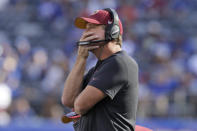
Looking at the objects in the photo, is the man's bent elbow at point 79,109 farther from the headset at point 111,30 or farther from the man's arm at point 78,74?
the headset at point 111,30

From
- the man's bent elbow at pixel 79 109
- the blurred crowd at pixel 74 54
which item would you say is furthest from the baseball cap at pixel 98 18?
the blurred crowd at pixel 74 54

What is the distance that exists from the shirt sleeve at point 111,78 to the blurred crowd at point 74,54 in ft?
21.2

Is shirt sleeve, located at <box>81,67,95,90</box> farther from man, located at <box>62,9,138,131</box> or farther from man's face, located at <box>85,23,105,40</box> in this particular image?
man's face, located at <box>85,23,105,40</box>

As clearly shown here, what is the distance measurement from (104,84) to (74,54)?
8174 mm

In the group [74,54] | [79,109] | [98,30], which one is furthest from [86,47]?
[74,54]

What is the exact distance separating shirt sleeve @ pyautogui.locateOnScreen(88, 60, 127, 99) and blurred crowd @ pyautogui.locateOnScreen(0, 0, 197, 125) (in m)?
6.48

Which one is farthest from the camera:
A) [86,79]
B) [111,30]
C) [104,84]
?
[86,79]

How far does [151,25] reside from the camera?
38.2 feet

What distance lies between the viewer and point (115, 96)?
3027 mm

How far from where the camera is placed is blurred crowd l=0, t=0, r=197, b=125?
946cm

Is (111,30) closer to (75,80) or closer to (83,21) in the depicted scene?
(83,21)

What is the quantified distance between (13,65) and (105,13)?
777 cm

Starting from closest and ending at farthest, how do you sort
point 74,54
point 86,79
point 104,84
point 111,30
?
1. point 104,84
2. point 111,30
3. point 86,79
4. point 74,54

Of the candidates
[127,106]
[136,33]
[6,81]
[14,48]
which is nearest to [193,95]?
[136,33]
